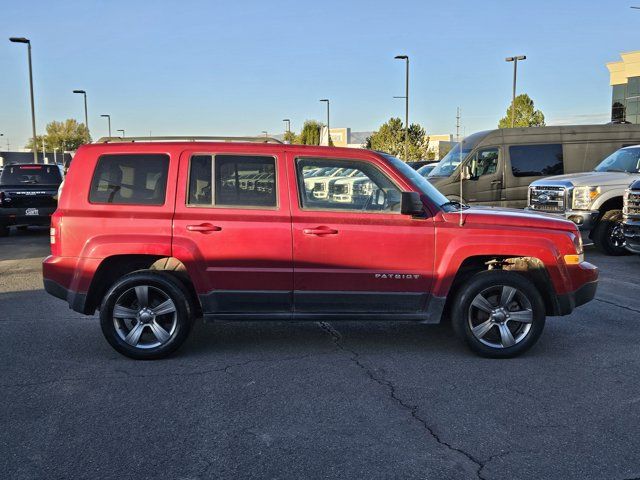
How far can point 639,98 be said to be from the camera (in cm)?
4769

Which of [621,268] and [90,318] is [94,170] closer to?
[90,318]

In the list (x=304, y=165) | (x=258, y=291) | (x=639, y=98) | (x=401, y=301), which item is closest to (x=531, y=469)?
(x=401, y=301)

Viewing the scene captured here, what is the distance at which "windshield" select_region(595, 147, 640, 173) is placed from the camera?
40.5 feet

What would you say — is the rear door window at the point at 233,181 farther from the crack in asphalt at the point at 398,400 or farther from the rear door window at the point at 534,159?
the rear door window at the point at 534,159

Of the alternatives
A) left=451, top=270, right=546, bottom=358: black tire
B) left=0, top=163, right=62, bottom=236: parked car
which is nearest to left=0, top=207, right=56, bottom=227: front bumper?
left=0, top=163, right=62, bottom=236: parked car

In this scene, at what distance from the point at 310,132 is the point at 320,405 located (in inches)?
3281

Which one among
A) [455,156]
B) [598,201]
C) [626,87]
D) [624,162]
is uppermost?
[626,87]

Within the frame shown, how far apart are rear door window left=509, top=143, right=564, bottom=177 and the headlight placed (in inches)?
119

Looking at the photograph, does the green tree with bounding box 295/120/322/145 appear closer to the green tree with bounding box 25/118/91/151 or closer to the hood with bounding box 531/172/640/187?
the green tree with bounding box 25/118/91/151

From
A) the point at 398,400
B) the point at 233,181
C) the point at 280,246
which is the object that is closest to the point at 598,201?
the point at 280,246

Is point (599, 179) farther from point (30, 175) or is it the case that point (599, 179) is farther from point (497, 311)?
point (30, 175)

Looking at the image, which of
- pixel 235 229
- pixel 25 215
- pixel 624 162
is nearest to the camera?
pixel 235 229

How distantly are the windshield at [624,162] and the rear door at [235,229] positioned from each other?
9287 millimetres

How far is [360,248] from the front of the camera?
5.41 metres
